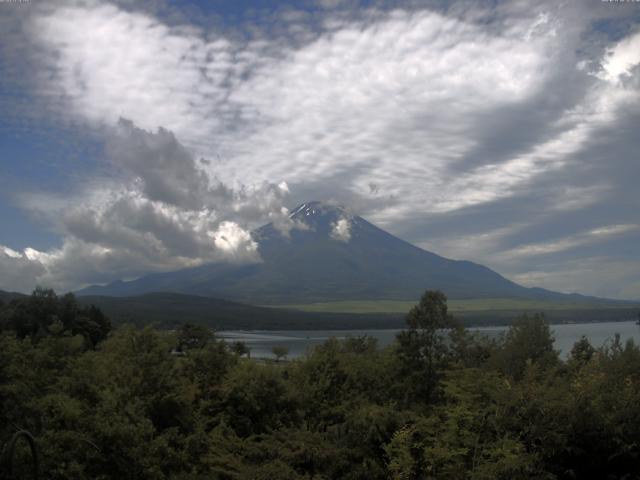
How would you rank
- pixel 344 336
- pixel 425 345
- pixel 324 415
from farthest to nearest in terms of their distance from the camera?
pixel 344 336 → pixel 425 345 → pixel 324 415

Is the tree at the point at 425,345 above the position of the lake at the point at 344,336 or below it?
above

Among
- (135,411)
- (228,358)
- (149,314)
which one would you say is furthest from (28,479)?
(149,314)

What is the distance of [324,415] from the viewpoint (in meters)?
21.1

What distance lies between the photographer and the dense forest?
1339 cm

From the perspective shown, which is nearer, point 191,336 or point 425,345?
point 425,345

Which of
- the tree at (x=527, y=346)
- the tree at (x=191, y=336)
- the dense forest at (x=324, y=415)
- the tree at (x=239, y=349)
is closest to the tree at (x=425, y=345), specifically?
the dense forest at (x=324, y=415)

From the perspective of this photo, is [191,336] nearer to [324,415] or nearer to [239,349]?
[239,349]

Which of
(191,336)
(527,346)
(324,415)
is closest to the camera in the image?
(324,415)

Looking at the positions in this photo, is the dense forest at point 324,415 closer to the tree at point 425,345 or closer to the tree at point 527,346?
the tree at point 425,345

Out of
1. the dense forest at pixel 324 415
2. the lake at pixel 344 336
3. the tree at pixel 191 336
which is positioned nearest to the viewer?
the dense forest at pixel 324 415

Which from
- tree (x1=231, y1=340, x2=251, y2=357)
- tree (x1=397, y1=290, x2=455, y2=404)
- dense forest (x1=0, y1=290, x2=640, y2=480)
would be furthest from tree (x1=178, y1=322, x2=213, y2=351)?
tree (x1=397, y1=290, x2=455, y2=404)

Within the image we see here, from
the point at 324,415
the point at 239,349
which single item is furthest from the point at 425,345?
the point at 239,349

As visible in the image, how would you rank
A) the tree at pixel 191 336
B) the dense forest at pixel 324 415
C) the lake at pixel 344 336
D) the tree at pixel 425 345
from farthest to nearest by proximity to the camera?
the lake at pixel 344 336
the tree at pixel 191 336
the tree at pixel 425 345
the dense forest at pixel 324 415

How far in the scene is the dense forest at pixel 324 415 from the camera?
13.4 metres
